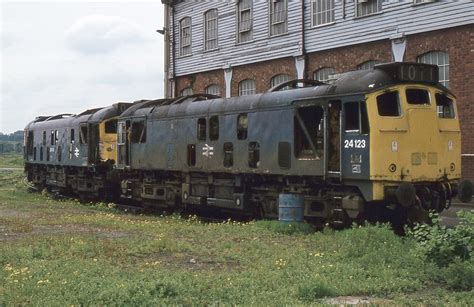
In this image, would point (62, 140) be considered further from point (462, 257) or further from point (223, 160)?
point (462, 257)

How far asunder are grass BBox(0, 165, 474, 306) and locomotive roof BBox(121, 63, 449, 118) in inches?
117

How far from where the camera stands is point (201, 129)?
18.5m

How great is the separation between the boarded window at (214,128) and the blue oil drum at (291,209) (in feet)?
13.1

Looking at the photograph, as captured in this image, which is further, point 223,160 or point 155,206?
point 155,206

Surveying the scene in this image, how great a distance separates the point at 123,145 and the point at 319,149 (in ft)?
33.3

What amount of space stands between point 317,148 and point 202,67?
1951 centimetres

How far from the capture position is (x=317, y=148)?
14.4 meters

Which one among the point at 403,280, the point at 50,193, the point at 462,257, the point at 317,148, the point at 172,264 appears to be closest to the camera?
the point at 403,280

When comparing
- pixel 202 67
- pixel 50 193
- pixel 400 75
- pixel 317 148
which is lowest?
pixel 50 193

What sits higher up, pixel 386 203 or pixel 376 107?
pixel 376 107

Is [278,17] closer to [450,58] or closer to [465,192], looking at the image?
[450,58]

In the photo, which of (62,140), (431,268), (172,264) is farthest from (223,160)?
(62,140)

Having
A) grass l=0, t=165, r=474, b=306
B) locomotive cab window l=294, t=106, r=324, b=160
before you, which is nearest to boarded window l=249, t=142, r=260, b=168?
locomotive cab window l=294, t=106, r=324, b=160

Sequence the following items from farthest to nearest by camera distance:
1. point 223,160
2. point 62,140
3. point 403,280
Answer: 1. point 62,140
2. point 223,160
3. point 403,280
